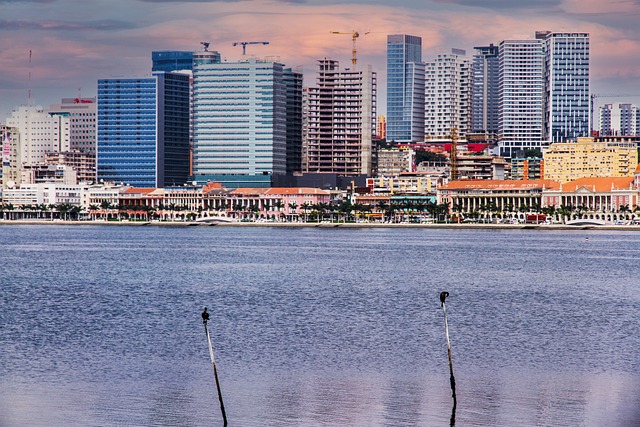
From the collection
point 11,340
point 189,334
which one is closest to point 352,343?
point 189,334

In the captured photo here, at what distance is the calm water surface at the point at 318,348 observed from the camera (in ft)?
102

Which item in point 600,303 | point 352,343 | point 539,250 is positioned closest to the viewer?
point 352,343

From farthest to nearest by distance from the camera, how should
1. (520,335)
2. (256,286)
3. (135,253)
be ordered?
(135,253) → (256,286) → (520,335)

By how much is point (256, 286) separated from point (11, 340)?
26073 mm

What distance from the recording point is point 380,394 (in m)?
33.2

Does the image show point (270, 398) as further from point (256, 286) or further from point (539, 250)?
point (539, 250)

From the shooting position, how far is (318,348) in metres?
41.1

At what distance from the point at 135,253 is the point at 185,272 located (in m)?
29.0

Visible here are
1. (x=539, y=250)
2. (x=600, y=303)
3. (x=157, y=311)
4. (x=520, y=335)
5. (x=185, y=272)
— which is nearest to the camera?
(x=520, y=335)

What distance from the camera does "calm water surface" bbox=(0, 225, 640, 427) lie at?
31234 mm

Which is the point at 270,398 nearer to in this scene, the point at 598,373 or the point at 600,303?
the point at 598,373

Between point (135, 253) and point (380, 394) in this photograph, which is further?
point (135, 253)

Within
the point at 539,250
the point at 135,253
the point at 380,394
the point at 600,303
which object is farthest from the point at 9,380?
the point at 539,250

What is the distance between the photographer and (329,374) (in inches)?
1420
